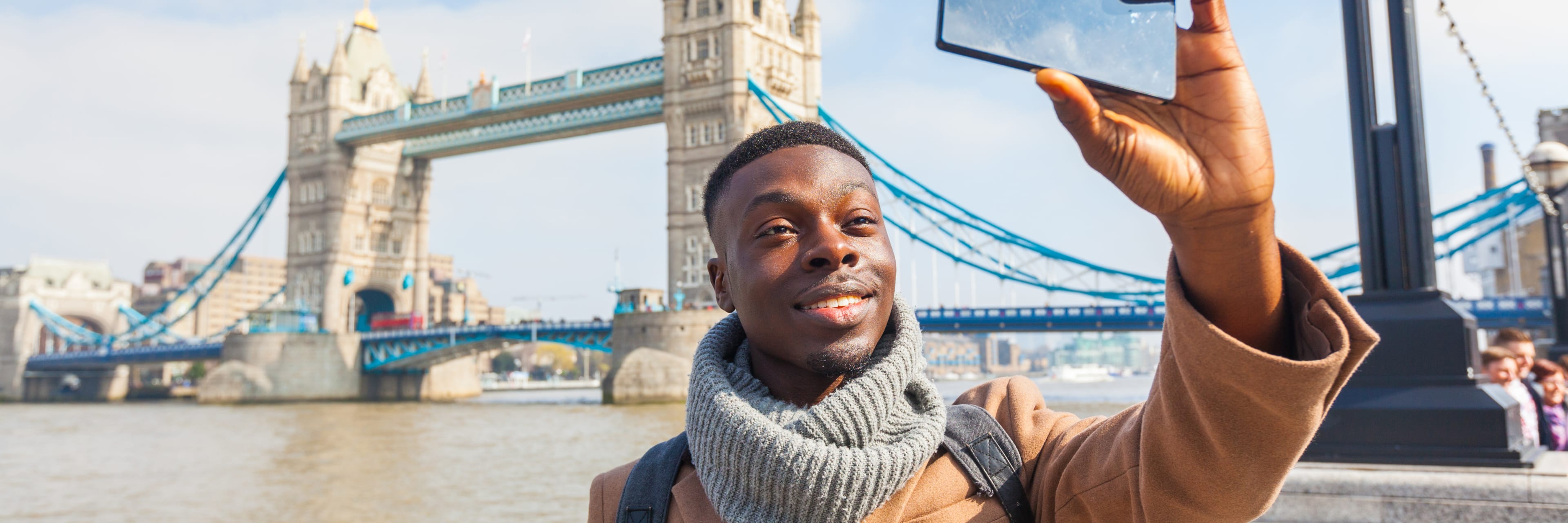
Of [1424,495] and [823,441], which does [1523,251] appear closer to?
[1424,495]

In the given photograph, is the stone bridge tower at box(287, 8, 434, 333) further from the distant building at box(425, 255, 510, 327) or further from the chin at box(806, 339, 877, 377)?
the chin at box(806, 339, 877, 377)

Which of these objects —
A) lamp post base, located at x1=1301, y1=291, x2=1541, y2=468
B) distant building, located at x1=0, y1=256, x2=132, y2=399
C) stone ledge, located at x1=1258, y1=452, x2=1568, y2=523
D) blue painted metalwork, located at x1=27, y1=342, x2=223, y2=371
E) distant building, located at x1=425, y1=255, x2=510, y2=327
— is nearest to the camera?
stone ledge, located at x1=1258, y1=452, x2=1568, y2=523

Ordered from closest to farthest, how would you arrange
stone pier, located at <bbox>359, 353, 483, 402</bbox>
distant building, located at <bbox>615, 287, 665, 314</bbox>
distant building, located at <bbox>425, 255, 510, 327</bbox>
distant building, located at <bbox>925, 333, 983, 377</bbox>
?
distant building, located at <bbox>615, 287, 665, 314</bbox> < stone pier, located at <bbox>359, 353, 483, 402</bbox> < distant building, located at <bbox>925, 333, 983, 377</bbox> < distant building, located at <bbox>425, 255, 510, 327</bbox>

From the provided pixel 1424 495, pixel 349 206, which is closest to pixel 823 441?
pixel 1424 495

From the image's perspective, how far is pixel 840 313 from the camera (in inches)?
47.2

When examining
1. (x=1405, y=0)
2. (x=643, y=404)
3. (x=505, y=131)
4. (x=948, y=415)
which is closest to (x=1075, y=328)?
(x=643, y=404)

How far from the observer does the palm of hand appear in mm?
801

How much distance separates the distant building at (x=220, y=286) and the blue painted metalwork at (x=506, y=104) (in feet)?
186

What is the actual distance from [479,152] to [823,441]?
4338 centimetres

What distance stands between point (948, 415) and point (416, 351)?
38.6 meters


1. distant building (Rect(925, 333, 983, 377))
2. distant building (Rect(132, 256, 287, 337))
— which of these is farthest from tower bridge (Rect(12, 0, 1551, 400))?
distant building (Rect(132, 256, 287, 337))

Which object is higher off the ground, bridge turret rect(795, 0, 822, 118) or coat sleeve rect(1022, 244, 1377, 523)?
bridge turret rect(795, 0, 822, 118)

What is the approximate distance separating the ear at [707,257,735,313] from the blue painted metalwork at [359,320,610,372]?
32798 millimetres

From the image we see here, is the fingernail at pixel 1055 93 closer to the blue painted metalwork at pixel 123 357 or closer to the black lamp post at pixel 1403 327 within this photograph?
the black lamp post at pixel 1403 327
